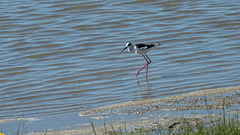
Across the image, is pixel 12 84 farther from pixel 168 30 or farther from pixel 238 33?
pixel 238 33

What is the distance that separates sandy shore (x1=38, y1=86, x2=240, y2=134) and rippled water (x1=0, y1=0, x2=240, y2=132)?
1.84 feet

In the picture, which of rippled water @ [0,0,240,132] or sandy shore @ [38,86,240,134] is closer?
sandy shore @ [38,86,240,134]

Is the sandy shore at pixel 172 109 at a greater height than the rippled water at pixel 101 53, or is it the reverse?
the rippled water at pixel 101 53

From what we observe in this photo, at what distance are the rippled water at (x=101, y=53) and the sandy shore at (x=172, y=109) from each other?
0.56 metres

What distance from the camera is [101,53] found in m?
11.3

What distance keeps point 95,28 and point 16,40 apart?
2.23 m

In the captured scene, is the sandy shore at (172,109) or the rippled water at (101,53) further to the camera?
the rippled water at (101,53)

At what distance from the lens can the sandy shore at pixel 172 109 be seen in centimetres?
584

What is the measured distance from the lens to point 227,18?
46.2 ft

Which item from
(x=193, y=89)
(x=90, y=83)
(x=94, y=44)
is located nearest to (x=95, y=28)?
(x=94, y=44)

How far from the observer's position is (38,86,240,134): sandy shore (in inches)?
230

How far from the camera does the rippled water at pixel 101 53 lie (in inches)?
325

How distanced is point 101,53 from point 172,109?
16.4ft

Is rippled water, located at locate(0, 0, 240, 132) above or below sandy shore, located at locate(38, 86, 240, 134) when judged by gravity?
above
